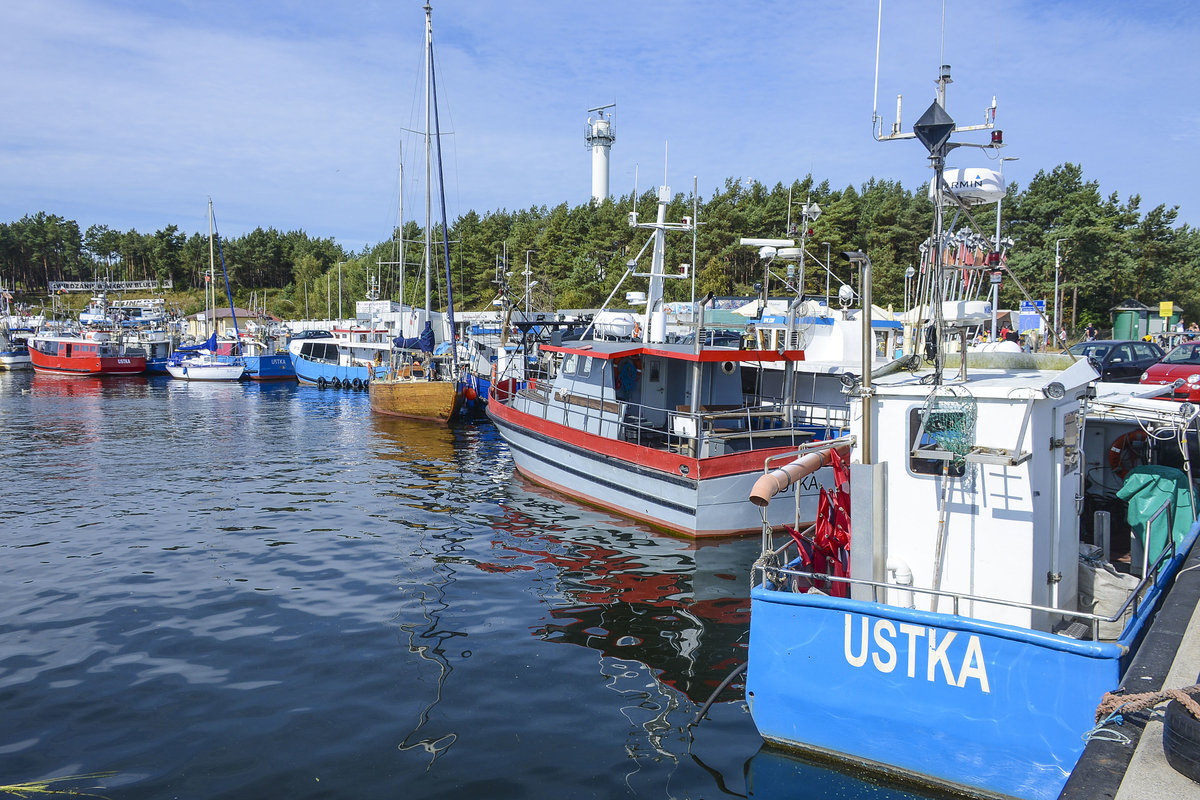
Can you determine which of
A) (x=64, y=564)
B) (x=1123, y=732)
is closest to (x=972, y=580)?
(x=1123, y=732)

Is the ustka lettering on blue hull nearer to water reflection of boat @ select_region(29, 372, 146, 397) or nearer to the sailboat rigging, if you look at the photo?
the sailboat rigging

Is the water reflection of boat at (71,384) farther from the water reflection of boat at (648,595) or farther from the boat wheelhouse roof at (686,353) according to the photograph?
the water reflection of boat at (648,595)

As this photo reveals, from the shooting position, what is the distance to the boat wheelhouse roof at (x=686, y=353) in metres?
13.7

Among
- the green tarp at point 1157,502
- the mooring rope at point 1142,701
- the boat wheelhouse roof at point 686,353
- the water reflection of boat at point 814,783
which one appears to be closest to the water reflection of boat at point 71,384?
the boat wheelhouse roof at point 686,353

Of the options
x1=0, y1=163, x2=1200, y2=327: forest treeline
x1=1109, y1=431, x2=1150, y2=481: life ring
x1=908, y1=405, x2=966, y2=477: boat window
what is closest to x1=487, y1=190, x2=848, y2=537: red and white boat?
x1=1109, y1=431, x2=1150, y2=481: life ring

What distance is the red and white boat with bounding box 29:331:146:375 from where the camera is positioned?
51.2 metres

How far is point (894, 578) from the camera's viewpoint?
6516 mm

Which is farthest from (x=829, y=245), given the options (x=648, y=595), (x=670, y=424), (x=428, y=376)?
(x=648, y=595)

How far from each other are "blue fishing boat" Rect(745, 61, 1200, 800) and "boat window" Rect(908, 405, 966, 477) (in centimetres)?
1

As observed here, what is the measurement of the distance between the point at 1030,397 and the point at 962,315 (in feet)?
3.60

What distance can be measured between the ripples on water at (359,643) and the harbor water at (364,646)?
0.03 m

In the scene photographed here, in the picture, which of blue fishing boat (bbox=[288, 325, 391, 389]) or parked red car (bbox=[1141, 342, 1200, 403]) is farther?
blue fishing boat (bbox=[288, 325, 391, 389])

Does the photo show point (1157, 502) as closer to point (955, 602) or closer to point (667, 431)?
point (955, 602)

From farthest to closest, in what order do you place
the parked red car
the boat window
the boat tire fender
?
the parked red car → the boat window → the boat tire fender
